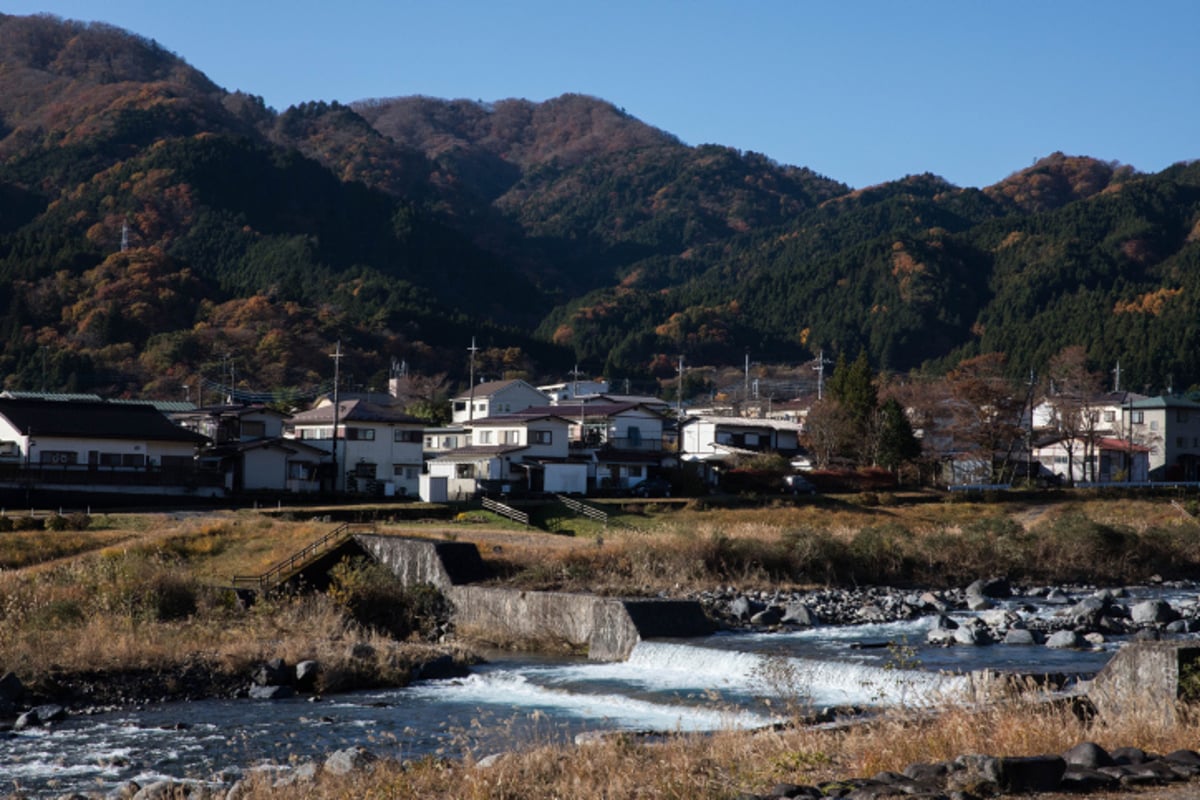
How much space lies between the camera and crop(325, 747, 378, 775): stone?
37.3 ft

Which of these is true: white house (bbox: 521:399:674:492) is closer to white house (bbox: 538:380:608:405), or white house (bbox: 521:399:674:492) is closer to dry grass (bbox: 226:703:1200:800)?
white house (bbox: 538:380:608:405)

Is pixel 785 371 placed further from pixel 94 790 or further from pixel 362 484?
pixel 94 790

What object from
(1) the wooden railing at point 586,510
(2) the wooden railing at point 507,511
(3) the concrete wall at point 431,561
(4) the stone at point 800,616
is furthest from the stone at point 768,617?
(2) the wooden railing at point 507,511

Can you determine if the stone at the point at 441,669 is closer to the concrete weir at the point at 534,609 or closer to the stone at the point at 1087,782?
the concrete weir at the point at 534,609


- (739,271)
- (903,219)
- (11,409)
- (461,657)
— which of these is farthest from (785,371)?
(461,657)

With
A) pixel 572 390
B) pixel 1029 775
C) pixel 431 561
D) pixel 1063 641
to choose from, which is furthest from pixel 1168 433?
pixel 1029 775

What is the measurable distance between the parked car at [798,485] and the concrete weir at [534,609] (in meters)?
26.2

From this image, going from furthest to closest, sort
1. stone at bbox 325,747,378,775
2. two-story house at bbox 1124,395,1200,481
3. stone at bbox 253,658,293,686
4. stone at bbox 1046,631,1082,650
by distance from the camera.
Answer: two-story house at bbox 1124,395,1200,481
stone at bbox 1046,631,1082,650
stone at bbox 253,658,293,686
stone at bbox 325,747,378,775

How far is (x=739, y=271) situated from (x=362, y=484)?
10999 centimetres

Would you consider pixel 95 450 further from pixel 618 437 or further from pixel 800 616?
pixel 800 616

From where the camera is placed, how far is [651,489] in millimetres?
50094

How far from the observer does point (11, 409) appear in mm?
45125

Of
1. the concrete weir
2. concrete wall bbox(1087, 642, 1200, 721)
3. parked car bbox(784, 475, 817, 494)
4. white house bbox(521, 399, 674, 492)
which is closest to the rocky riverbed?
the concrete weir

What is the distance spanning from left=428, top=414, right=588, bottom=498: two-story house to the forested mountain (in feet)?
114
